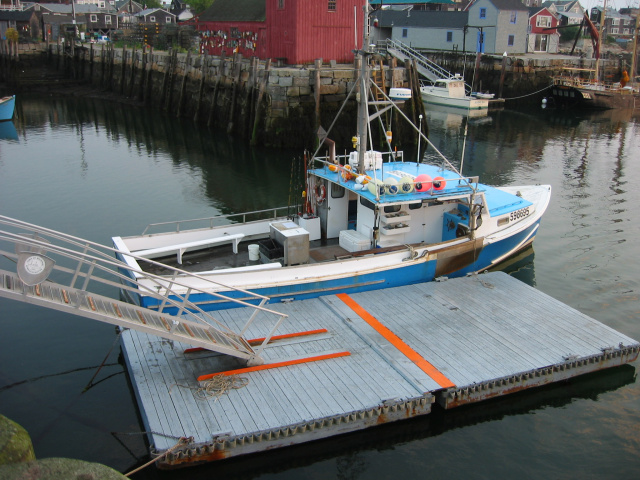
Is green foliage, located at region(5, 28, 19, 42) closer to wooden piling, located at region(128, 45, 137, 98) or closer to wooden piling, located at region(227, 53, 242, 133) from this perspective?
wooden piling, located at region(128, 45, 137, 98)

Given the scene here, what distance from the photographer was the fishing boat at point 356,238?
12094 millimetres

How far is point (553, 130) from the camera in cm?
3706

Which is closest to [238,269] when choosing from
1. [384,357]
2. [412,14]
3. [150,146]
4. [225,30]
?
[384,357]

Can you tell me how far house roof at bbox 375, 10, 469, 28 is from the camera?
53.6 meters

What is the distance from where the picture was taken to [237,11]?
38094mm

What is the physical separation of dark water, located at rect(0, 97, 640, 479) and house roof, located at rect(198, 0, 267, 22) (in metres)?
7.56

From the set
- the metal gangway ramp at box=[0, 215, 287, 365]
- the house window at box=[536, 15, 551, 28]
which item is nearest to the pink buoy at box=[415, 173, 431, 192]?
the metal gangway ramp at box=[0, 215, 287, 365]

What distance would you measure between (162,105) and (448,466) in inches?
A: 1366

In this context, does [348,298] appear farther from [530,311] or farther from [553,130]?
[553,130]

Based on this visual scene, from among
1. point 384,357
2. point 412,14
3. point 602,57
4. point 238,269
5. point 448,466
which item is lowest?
point 448,466

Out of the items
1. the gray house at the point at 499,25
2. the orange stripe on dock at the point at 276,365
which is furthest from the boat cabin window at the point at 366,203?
the gray house at the point at 499,25

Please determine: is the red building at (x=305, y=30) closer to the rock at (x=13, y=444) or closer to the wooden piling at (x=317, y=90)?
the wooden piling at (x=317, y=90)

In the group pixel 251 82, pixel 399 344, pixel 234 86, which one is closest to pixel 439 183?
pixel 399 344

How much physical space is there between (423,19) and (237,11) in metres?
24.0
